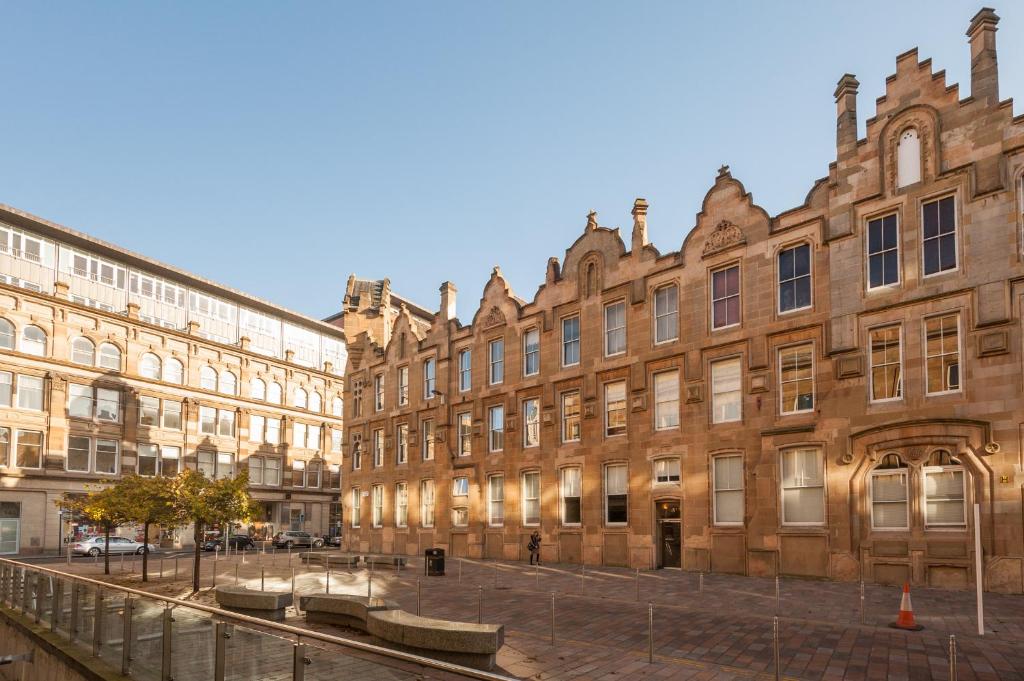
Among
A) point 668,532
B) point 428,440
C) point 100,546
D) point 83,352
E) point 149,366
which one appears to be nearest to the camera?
point 668,532

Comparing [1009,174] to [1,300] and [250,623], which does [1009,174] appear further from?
[1,300]

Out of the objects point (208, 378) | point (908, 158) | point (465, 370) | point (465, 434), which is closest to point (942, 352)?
point (908, 158)

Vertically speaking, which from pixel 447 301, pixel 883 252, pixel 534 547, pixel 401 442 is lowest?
pixel 534 547

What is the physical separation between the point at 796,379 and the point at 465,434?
19195mm

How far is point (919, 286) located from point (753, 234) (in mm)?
6270

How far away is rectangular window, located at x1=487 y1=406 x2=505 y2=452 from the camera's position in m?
37.7

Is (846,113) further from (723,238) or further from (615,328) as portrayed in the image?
(615,328)

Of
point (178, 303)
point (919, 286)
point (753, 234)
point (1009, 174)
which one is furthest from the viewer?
point (178, 303)

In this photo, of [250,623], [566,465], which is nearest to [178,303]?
[566,465]

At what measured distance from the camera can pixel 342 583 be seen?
24797mm

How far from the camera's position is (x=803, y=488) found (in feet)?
82.8

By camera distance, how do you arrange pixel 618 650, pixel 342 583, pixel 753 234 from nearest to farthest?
pixel 618 650 < pixel 342 583 < pixel 753 234

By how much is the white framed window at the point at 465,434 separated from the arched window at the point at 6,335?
33541mm

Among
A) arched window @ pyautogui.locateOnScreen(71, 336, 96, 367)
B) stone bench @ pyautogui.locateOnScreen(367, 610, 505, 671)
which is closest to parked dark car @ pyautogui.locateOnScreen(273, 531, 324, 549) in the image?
arched window @ pyautogui.locateOnScreen(71, 336, 96, 367)
